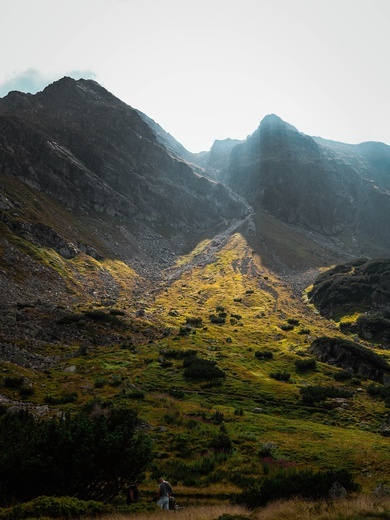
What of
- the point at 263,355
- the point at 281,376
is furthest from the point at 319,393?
the point at 263,355

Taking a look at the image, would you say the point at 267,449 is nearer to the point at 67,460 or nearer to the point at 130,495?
the point at 130,495

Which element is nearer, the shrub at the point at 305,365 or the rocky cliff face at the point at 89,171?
the shrub at the point at 305,365

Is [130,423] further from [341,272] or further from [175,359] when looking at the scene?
[341,272]

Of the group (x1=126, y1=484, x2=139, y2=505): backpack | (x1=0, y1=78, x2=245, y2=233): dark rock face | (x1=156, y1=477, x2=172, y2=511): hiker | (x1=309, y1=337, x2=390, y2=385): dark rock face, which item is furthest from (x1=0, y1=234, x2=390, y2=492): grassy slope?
(x1=0, y1=78, x2=245, y2=233): dark rock face

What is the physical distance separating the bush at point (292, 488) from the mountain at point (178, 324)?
2.23 m

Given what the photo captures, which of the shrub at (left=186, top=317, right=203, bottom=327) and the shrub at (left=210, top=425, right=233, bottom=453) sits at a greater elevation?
the shrub at (left=210, top=425, right=233, bottom=453)

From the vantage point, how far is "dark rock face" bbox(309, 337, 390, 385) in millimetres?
48938

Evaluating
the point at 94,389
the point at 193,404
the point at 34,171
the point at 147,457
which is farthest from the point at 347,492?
the point at 34,171

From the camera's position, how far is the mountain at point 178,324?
1009 inches

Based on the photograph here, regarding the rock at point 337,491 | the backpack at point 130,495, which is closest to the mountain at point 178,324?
the backpack at point 130,495

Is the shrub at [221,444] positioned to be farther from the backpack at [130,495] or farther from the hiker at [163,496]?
the backpack at [130,495]

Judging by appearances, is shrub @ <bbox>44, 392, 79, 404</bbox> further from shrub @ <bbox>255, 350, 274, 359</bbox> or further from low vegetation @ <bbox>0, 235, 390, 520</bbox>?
shrub @ <bbox>255, 350, 274, 359</bbox>

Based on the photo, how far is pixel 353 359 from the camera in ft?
170

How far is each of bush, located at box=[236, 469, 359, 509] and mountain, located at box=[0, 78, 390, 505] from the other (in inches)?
87.9
